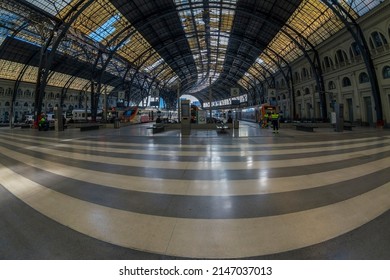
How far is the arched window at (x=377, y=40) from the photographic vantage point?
939 inches

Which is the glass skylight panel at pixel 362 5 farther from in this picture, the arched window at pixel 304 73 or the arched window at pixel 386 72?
the arched window at pixel 304 73

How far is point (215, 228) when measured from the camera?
2.93 metres

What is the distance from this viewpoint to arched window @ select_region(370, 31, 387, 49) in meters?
23.8

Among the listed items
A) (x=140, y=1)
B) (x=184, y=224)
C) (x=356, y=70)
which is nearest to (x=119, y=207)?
(x=184, y=224)

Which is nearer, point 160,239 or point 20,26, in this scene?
point 160,239

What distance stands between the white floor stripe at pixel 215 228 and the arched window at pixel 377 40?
29883 millimetres

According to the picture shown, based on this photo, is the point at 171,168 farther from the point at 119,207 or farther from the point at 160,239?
the point at 160,239

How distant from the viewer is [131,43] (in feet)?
142

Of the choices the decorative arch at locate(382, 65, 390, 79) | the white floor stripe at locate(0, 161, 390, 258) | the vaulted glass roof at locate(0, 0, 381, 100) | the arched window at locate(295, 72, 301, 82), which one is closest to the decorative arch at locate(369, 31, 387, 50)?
the decorative arch at locate(382, 65, 390, 79)

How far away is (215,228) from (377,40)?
33.4 meters

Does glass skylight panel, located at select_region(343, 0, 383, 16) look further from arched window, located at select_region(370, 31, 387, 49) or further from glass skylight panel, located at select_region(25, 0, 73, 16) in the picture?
glass skylight panel, located at select_region(25, 0, 73, 16)

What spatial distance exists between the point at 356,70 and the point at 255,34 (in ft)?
66.3

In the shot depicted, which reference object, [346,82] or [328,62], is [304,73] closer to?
[328,62]

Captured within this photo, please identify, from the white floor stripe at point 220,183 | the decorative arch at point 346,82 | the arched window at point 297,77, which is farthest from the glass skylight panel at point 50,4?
the arched window at point 297,77
